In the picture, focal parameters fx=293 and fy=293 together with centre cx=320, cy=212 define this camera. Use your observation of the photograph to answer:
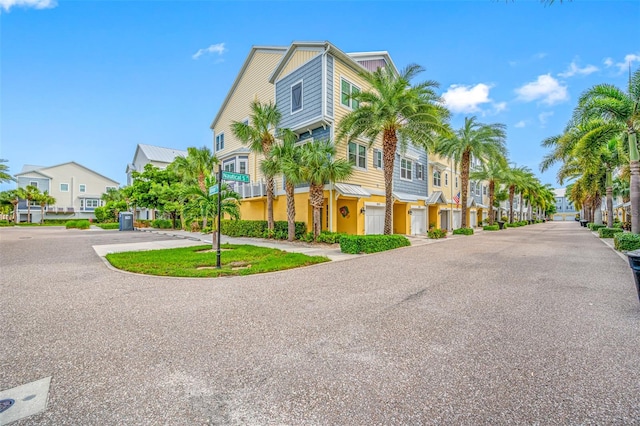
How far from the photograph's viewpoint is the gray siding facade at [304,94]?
677 inches

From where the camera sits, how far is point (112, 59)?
15.6 metres

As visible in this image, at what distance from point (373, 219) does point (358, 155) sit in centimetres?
436

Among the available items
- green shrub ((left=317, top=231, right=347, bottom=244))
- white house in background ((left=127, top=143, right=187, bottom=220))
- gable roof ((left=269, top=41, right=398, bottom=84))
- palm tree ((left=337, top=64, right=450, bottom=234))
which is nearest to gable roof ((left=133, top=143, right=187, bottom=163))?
white house in background ((left=127, top=143, right=187, bottom=220))

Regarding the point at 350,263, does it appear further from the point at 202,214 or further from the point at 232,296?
the point at 202,214

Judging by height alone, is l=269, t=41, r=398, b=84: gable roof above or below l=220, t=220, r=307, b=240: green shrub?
above

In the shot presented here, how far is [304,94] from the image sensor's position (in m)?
18.2

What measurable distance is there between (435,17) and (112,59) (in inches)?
633

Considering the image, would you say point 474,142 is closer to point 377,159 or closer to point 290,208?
point 377,159

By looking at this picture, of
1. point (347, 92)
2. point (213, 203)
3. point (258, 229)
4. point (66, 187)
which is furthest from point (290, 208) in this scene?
point (66, 187)

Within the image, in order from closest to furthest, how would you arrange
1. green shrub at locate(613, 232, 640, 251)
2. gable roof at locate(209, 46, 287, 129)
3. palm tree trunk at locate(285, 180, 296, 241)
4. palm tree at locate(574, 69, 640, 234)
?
green shrub at locate(613, 232, 640, 251)
palm tree at locate(574, 69, 640, 234)
palm tree trunk at locate(285, 180, 296, 241)
gable roof at locate(209, 46, 287, 129)

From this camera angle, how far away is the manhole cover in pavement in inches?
103

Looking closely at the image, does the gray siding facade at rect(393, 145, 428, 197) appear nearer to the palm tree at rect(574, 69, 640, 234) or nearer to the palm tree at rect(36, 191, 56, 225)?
the palm tree at rect(574, 69, 640, 234)

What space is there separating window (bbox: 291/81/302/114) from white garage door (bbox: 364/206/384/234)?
7856 millimetres

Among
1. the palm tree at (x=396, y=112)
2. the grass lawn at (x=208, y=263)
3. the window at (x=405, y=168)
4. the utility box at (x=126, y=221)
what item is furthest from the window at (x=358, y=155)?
the utility box at (x=126, y=221)
